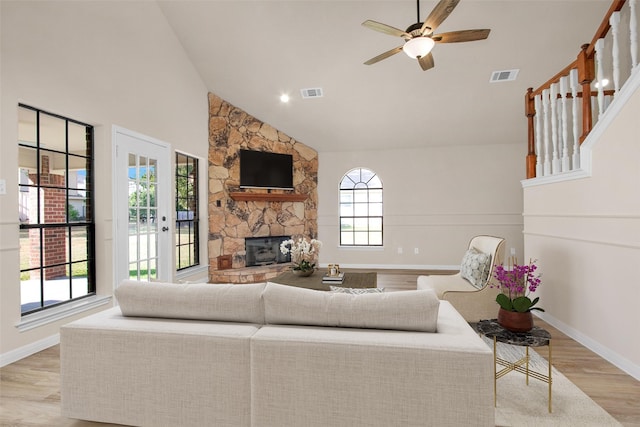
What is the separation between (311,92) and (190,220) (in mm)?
2900

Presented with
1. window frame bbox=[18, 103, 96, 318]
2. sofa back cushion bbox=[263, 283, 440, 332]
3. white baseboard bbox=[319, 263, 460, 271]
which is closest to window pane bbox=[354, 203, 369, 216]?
white baseboard bbox=[319, 263, 460, 271]

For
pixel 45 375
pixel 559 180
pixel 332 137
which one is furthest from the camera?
pixel 332 137

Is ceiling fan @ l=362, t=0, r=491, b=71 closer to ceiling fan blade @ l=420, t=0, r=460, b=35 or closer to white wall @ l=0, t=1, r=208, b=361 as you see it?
ceiling fan blade @ l=420, t=0, r=460, b=35

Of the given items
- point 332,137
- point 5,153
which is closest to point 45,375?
point 5,153

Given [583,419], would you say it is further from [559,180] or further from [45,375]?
[45,375]

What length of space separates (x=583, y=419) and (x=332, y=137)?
19.0ft

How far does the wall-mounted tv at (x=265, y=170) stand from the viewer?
629 cm

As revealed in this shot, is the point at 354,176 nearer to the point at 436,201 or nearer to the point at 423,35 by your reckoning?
the point at 436,201

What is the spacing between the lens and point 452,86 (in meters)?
5.24

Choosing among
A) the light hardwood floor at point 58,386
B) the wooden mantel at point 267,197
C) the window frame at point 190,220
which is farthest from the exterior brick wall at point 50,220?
the wooden mantel at point 267,197

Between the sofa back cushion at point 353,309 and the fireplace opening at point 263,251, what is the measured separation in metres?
4.62

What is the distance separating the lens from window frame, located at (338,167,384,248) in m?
7.39

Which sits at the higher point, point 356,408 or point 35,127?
point 35,127

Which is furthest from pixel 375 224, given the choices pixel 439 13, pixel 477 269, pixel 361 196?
pixel 439 13
